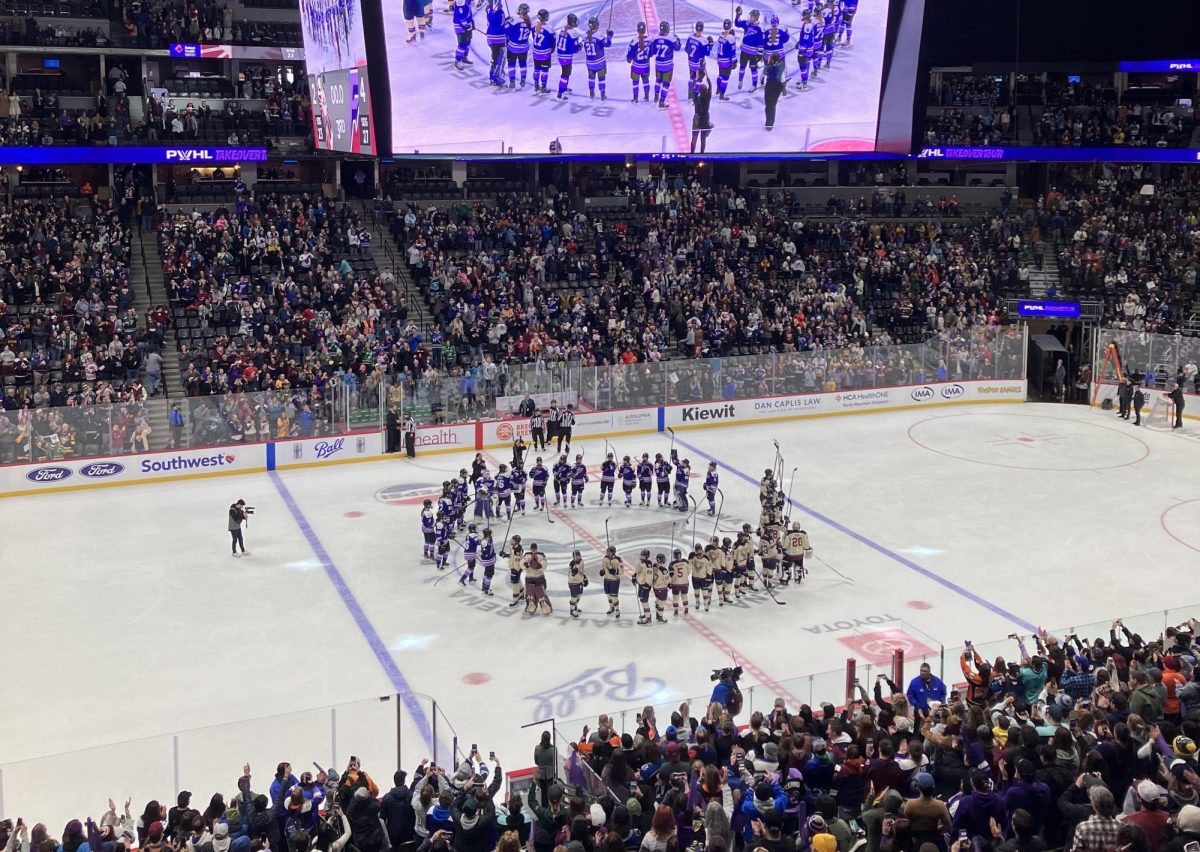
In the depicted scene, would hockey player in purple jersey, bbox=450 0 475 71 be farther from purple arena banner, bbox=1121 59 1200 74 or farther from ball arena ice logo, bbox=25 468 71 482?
purple arena banner, bbox=1121 59 1200 74

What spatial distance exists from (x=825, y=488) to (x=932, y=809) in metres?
17.5

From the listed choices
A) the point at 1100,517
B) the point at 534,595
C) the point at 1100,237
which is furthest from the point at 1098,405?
the point at 534,595

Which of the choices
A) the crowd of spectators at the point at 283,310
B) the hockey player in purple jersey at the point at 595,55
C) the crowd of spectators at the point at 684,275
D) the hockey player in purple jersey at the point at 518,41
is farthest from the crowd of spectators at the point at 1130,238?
the crowd of spectators at the point at 283,310

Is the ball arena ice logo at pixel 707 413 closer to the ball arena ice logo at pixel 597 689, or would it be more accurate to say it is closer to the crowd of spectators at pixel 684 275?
the crowd of spectators at pixel 684 275

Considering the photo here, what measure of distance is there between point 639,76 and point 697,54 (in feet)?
5.28

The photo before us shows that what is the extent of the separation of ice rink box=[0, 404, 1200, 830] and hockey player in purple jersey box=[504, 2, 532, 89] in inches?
364

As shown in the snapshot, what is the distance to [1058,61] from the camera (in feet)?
145

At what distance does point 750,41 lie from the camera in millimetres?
32625

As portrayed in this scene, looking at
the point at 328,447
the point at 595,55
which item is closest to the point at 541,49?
the point at 595,55

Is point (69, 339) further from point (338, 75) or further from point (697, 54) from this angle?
point (697, 54)

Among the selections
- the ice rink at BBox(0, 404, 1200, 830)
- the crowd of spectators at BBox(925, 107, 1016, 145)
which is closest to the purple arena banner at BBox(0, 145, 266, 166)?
the ice rink at BBox(0, 404, 1200, 830)

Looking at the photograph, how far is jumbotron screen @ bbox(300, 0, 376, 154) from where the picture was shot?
2923 cm

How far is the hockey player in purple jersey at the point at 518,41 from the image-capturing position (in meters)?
30.1

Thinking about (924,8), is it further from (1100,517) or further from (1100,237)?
(1100,517)
